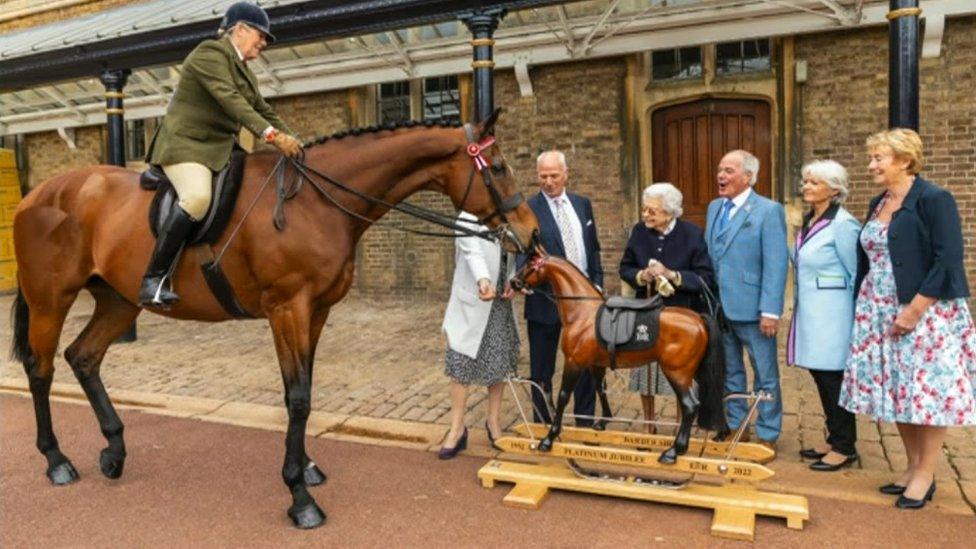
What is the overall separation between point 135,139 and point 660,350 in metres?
14.3

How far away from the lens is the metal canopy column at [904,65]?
450 cm


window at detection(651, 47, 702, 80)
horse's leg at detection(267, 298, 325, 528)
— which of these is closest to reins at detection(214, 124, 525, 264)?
horse's leg at detection(267, 298, 325, 528)

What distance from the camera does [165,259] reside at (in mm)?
3689

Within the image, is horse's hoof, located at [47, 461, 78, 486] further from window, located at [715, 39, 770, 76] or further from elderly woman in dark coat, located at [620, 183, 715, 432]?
window, located at [715, 39, 770, 76]

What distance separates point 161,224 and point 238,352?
443cm

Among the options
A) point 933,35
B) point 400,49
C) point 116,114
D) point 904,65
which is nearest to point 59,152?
point 116,114

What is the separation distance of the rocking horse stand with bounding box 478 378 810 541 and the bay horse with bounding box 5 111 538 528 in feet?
3.53

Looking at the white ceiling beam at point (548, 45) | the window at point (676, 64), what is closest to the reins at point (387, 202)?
the white ceiling beam at point (548, 45)

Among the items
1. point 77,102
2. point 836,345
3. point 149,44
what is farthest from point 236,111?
point 77,102

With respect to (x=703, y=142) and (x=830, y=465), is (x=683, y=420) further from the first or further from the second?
(x=703, y=142)

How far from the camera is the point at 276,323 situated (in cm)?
359

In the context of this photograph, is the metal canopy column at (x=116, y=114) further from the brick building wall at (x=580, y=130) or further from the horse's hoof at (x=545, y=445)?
the horse's hoof at (x=545, y=445)

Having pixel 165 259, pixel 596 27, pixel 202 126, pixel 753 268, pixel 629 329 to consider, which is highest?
pixel 596 27

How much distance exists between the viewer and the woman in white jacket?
4.31m
